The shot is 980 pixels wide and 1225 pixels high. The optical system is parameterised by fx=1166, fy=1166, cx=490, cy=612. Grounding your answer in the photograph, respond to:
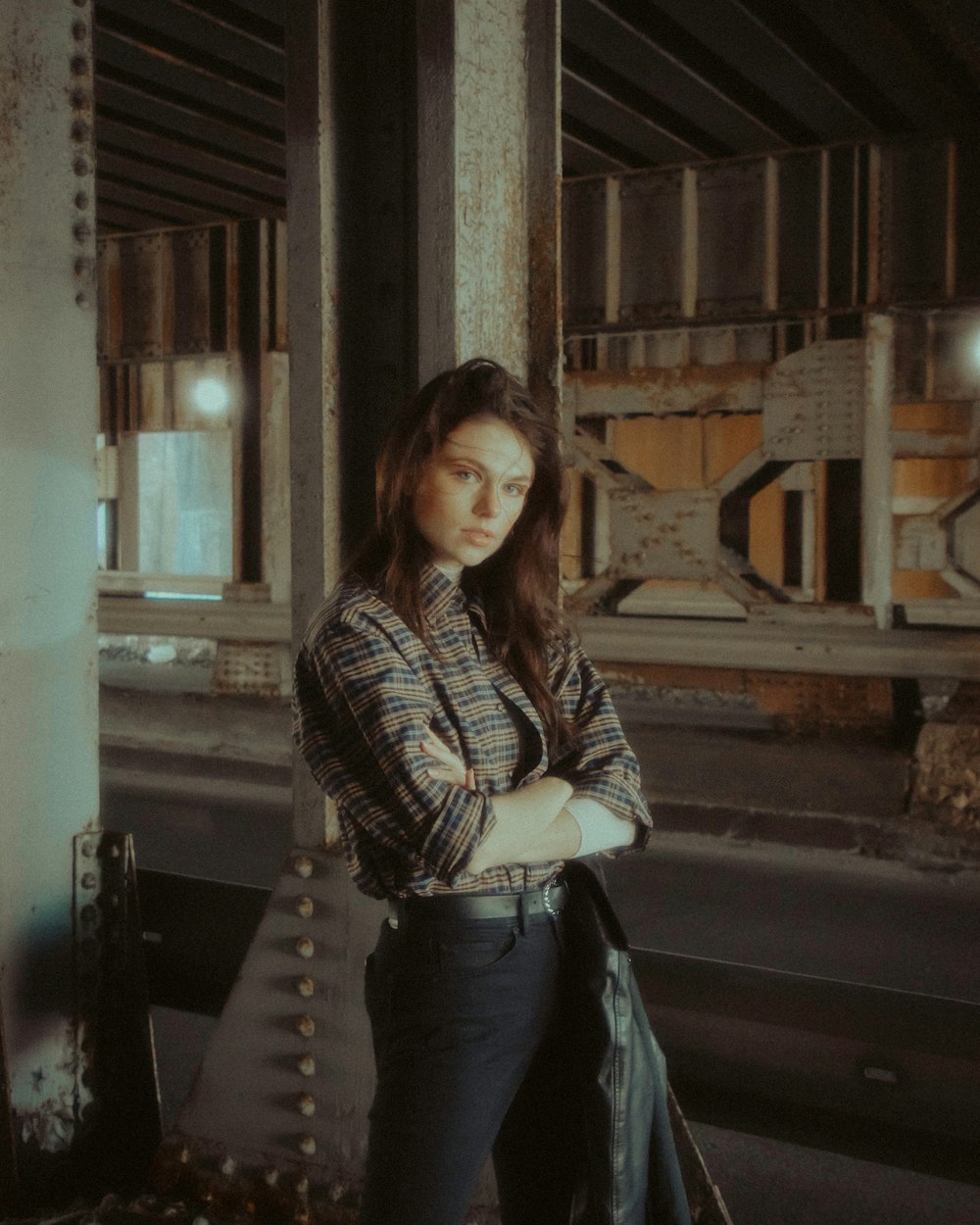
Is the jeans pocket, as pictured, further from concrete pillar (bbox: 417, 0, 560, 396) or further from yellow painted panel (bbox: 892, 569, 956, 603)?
yellow painted panel (bbox: 892, 569, 956, 603)

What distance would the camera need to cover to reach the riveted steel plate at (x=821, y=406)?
890 centimetres

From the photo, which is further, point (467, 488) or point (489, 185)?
point (489, 185)

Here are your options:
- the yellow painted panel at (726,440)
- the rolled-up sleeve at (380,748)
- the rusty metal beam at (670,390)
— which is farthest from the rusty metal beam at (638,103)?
the yellow painted panel at (726,440)

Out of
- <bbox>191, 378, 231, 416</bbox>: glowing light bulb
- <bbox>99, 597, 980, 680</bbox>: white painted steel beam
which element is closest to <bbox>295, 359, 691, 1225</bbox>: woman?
<bbox>99, 597, 980, 680</bbox>: white painted steel beam

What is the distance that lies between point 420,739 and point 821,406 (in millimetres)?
7710

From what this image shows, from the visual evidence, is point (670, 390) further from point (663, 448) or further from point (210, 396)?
point (210, 396)

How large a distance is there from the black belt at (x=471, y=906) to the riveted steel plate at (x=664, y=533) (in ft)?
23.0

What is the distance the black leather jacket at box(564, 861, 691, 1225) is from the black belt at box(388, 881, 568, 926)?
106mm

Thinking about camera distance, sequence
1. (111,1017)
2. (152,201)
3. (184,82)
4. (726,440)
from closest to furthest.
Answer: (111,1017), (184,82), (152,201), (726,440)

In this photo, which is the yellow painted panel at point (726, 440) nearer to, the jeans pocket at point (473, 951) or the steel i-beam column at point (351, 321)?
the steel i-beam column at point (351, 321)

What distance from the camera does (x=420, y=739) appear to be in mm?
1925

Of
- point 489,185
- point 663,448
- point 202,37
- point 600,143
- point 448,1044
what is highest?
point 202,37

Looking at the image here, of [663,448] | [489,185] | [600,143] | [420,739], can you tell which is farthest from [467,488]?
[663,448]

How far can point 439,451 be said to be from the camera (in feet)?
7.01
